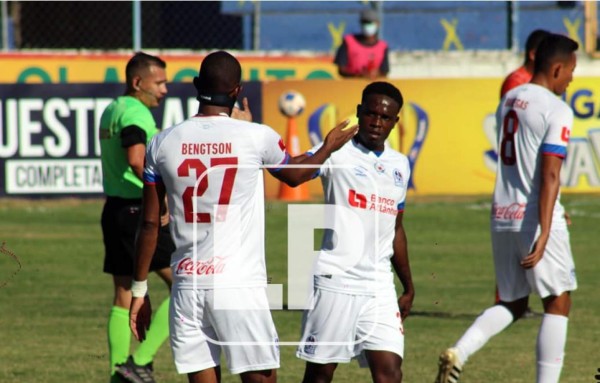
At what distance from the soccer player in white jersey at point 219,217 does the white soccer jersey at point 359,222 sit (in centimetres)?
75

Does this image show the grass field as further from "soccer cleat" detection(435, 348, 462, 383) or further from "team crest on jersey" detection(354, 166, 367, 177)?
"team crest on jersey" detection(354, 166, 367, 177)

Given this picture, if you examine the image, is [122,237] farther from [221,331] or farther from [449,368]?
[221,331]

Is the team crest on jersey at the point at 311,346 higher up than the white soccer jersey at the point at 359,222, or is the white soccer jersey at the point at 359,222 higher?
the white soccer jersey at the point at 359,222

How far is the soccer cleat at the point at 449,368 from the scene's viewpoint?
312 inches

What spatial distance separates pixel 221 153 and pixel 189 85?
14695mm

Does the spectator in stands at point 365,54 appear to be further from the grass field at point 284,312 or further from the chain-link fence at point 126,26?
the grass field at point 284,312

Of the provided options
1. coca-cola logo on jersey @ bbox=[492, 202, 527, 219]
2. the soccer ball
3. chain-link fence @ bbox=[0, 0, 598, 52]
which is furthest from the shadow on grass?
chain-link fence @ bbox=[0, 0, 598, 52]

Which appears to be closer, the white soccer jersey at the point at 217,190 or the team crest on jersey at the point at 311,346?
the white soccer jersey at the point at 217,190

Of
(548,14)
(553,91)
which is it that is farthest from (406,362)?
(548,14)

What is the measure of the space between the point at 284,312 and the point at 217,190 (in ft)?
18.1

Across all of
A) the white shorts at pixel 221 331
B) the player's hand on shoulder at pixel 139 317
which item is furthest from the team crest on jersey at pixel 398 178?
the player's hand on shoulder at pixel 139 317

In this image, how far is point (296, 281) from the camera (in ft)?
28.6

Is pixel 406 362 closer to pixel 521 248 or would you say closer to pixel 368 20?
pixel 521 248

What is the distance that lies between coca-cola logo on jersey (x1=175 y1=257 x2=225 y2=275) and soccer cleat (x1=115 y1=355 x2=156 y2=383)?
2531 mm
